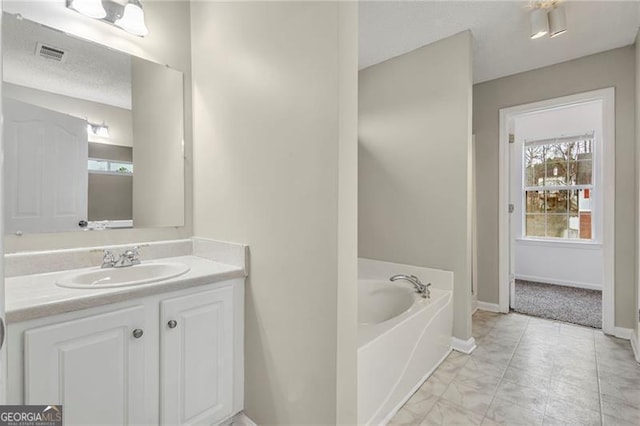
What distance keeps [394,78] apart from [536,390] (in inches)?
101

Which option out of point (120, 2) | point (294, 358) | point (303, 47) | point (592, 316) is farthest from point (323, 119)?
point (592, 316)

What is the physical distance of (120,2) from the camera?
1.63 metres

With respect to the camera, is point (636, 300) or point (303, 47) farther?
point (636, 300)

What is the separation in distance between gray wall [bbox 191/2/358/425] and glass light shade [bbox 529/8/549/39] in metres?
1.70

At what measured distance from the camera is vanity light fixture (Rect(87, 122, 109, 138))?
1619 mm

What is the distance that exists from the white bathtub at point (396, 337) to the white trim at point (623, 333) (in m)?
1.50

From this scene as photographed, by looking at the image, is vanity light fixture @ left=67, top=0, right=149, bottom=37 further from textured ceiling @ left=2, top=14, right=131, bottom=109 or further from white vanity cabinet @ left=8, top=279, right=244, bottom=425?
white vanity cabinet @ left=8, top=279, right=244, bottom=425

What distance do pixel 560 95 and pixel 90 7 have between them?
366 cm

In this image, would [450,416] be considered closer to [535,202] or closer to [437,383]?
[437,383]

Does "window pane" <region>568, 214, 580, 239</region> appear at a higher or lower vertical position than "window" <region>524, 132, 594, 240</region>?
lower

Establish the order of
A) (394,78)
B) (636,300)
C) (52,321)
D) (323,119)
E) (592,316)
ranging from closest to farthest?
(52,321)
(323,119)
(636,300)
(394,78)
(592,316)

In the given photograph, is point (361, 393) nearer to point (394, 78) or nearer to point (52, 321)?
point (52, 321)

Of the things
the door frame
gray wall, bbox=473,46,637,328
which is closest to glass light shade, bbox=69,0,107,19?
gray wall, bbox=473,46,637,328

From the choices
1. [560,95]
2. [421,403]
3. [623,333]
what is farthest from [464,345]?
[560,95]
